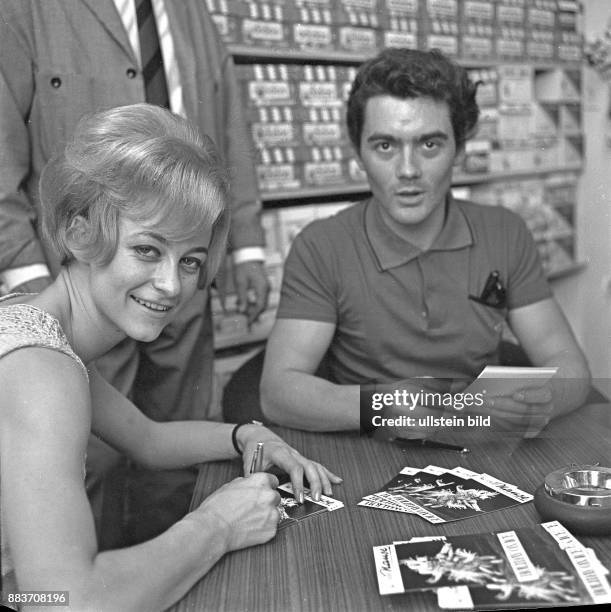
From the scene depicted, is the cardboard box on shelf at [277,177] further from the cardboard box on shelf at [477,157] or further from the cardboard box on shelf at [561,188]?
the cardboard box on shelf at [561,188]

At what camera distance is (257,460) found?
1085 millimetres

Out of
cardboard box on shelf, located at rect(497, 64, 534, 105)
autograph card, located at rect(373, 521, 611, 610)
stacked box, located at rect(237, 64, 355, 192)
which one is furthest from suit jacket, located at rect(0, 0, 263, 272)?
cardboard box on shelf, located at rect(497, 64, 534, 105)

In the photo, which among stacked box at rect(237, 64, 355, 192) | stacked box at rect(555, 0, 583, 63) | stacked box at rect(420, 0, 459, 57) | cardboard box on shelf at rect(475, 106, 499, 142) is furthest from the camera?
stacked box at rect(555, 0, 583, 63)

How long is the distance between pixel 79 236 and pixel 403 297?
30.1 inches

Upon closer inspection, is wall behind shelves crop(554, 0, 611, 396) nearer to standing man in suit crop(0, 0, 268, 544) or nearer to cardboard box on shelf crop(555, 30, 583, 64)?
cardboard box on shelf crop(555, 30, 583, 64)

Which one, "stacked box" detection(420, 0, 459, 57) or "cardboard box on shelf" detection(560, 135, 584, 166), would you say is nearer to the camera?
"stacked box" detection(420, 0, 459, 57)

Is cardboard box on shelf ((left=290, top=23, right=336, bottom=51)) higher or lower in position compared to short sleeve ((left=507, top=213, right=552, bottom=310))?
higher

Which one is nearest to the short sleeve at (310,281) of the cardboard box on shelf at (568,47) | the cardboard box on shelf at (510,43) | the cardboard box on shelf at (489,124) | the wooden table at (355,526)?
the wooden table at (355,526)

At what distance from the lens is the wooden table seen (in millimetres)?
752

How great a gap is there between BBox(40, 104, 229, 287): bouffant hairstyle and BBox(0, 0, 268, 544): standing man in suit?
0.33 metres

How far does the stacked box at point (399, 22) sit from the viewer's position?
2393 millimetres

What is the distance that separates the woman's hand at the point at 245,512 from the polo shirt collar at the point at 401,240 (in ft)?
2.36

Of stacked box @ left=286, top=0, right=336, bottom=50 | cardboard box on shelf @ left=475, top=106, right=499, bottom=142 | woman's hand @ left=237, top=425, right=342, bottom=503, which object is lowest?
woman's hand @ left=237, top=425, right=342, bottom=503

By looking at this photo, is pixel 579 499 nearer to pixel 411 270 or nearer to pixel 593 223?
pixel 411 270
